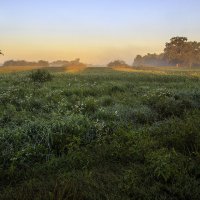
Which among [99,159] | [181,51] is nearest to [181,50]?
[181,51]

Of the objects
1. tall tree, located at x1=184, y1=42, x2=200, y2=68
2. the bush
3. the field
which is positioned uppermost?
tall tree, located at x1=184, y1=42, x2=200, y2=68

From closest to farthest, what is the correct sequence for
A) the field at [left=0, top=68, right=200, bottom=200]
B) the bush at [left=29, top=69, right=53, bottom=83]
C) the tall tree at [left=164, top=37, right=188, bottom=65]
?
1. the field at [left=0, top=68, right=200, bottom=200]
2. the bush at [left=29, top=69, right=53, bottom=83]
3. the tall tree at [left=164, top=37, right=188, bottom=65]

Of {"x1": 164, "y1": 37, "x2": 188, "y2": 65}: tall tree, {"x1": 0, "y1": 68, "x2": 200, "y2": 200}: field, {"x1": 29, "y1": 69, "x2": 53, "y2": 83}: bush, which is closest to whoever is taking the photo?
{"x1": 0, "y1": 68, "x2": 200, "y2": 200}: field

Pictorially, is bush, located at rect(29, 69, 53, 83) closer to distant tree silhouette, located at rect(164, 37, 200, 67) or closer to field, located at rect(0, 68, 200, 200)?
field, located at rect(0, 68, 200, 200)

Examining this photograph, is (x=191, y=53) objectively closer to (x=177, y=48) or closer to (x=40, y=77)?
(x=177, y=48)

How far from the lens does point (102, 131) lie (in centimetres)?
1034

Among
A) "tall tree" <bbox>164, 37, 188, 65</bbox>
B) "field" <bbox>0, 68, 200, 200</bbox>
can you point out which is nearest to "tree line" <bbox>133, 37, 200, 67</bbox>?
"tall tree" <bbox>164, 37, 188, 65</bbox>

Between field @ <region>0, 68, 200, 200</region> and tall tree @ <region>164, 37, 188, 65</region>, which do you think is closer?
field @ <region>0, 68, 200, 200</region>

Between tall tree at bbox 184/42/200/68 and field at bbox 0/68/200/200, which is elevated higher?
tall tree at bbox 184/42/200/68

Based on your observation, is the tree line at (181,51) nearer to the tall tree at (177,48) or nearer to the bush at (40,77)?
the tall tree at (177,48)

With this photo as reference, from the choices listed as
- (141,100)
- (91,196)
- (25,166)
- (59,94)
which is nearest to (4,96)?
(59,94)

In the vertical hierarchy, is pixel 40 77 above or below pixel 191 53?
below

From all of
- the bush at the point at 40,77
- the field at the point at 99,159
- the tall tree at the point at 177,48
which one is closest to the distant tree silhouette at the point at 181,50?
the tall tree at the point at 177,48

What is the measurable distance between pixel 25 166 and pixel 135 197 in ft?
10.4
